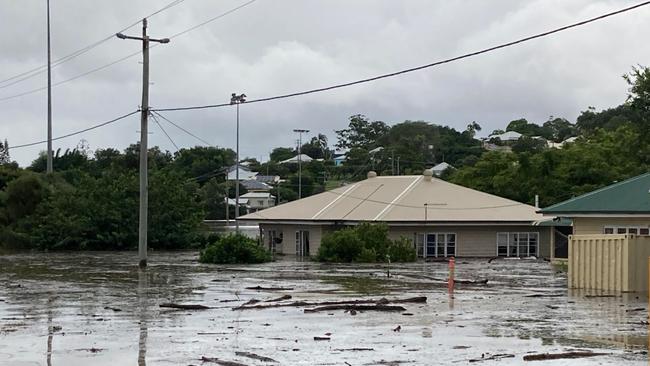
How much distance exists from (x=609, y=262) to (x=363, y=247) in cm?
2291

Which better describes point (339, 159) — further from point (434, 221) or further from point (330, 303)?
point (330, 303)

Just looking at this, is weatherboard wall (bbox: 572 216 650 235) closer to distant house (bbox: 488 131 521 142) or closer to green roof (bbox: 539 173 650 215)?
green roof (bbox: 539 173 650 215)

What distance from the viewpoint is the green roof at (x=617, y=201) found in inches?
1521

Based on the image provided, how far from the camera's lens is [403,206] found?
6009cm

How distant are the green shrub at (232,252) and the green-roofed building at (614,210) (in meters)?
14.6

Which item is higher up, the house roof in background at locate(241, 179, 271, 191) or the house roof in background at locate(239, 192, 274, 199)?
the house roof in background at locate(241, 179, 271, 191)

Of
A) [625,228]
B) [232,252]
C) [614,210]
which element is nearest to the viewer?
[614,210]

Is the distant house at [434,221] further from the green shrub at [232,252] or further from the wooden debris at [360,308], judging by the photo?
the wooden debris at [360,308]

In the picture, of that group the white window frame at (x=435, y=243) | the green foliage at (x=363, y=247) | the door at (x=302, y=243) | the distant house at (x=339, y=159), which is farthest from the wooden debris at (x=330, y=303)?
the distant house at (x=339, y=159)

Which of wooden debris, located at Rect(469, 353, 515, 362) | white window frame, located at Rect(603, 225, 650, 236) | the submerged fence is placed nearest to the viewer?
wooden debris, located at Rect(469, 353, 515, 362)

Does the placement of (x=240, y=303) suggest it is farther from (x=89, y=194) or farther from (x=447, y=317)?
(x=89, y=194)

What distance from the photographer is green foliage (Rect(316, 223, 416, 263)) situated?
1988 inches

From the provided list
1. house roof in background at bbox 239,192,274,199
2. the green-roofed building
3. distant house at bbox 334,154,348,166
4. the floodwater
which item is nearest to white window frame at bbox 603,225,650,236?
the green-roofed building

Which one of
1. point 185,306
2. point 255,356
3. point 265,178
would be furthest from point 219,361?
point 265,178
